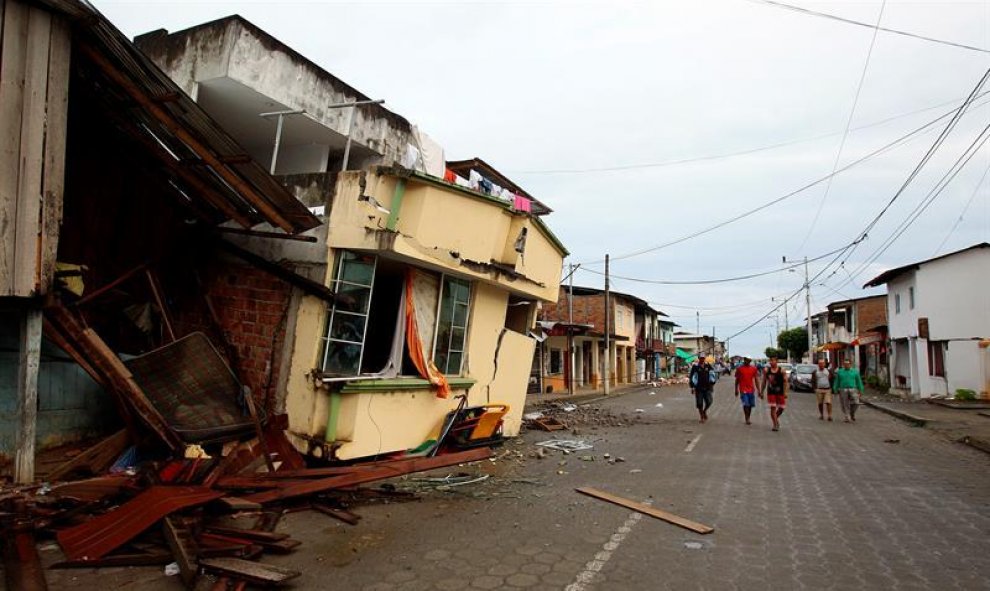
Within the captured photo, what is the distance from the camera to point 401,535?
5621mm

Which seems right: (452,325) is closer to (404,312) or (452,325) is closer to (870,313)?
(404,312)

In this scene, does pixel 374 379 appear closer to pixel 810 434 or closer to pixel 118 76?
pixel 118 76

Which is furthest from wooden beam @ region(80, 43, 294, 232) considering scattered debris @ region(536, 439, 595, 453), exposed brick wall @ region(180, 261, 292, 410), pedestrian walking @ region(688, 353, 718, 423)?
pedestrian walking @ region(688, 353, 718, 423)

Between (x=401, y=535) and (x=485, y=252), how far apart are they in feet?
19.4

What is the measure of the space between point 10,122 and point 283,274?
3.52m

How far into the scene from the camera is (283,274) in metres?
8.66

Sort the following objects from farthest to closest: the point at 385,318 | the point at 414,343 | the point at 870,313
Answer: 1. the point at 870,313
2. the point at 385,318
3. the point at 414,343

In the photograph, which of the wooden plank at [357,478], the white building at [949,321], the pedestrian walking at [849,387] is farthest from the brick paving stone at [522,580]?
the white building at [949,321]

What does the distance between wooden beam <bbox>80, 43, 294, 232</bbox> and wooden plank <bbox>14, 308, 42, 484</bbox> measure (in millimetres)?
2348

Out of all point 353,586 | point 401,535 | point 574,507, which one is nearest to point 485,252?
point 574,507

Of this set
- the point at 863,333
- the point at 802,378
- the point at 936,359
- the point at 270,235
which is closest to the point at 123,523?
the point at 270,235

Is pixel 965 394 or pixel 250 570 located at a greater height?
pixel 965 394

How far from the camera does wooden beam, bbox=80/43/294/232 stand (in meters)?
6.36

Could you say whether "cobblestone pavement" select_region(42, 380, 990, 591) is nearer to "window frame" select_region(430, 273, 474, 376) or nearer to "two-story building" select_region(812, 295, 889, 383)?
"window frame" select_region(430, 273, 474, 376)
